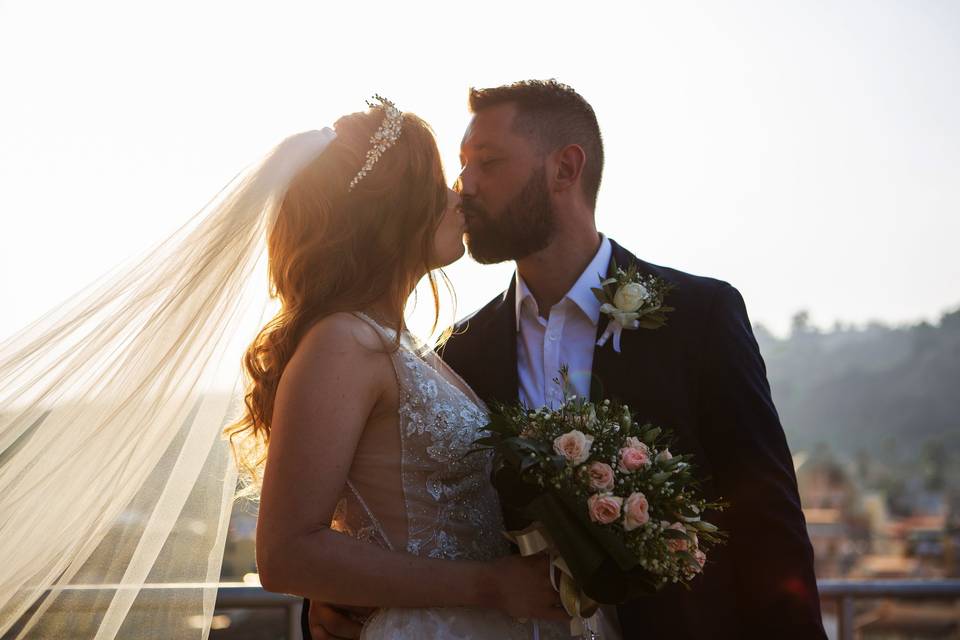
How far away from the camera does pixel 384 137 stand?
9.35 ft

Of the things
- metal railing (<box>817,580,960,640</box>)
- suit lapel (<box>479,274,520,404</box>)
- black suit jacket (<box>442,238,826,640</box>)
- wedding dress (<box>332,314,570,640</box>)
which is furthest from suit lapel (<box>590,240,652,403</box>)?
metal railing (<box>817,580,960,640</box>)

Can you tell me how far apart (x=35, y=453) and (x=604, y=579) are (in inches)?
61.5

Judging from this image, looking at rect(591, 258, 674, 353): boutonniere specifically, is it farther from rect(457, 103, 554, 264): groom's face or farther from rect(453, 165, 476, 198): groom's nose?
rect(453, 165, 476, 198): groom's nose

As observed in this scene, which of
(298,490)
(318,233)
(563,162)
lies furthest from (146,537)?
(563,162)

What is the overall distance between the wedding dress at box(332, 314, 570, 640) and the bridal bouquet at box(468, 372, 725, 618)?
0.22m

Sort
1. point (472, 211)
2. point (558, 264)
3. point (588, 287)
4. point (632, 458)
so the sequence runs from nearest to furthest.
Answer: point (632, 458)
point (588, 287)
point (558, 264)
point (472, 211)

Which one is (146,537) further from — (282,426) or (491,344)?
(491,344)

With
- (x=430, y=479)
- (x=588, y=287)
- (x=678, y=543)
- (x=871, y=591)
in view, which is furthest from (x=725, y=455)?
(x=871, y=591)

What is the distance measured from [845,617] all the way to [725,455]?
1720mm

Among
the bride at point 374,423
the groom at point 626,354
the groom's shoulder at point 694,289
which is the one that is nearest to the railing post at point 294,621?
the groom at point 626,354

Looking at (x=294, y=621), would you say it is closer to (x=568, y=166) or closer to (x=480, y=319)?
(x=480, y=319)

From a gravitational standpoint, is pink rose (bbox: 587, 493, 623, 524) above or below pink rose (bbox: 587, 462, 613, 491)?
below

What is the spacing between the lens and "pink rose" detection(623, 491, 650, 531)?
241cm

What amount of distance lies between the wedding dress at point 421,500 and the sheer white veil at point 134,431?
42cm
